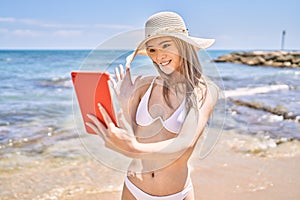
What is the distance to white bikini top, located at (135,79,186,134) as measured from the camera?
5.40ft

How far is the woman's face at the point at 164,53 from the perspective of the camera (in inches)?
61.8

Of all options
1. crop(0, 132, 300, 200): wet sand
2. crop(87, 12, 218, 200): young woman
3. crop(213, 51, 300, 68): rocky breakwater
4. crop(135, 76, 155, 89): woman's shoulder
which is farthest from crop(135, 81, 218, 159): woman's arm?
crop(213, 51, 300, 68): rocky breakwater

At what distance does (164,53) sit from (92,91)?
0.45m

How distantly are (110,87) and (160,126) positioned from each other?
421mm

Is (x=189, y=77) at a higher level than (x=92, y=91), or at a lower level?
lower

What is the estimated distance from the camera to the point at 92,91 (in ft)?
4.25

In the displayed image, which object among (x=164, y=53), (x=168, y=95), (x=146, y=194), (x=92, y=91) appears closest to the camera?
(x=92, y=91)

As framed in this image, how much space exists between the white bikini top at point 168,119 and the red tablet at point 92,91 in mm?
406

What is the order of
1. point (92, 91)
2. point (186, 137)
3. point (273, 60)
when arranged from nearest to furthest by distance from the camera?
point (92, 91), point (186, 137), point (273, 60)

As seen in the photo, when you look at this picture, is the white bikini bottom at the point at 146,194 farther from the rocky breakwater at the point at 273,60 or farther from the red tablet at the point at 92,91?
the rocky breakwater at the point at 273,60

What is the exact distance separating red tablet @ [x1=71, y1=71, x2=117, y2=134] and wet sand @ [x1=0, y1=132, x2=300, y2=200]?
254 cm

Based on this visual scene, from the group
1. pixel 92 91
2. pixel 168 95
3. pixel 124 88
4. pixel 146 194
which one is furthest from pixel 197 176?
pixel 92 91

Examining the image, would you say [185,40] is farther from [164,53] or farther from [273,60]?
[273,60]

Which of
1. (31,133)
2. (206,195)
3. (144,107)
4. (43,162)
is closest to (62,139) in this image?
(31,133)
